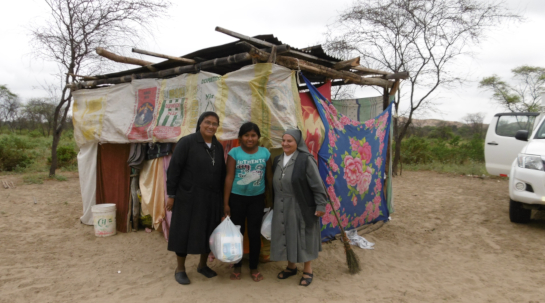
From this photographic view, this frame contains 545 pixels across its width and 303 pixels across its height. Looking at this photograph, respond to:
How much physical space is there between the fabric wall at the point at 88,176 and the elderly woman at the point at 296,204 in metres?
3.51

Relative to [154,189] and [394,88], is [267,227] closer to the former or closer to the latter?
[154,189]

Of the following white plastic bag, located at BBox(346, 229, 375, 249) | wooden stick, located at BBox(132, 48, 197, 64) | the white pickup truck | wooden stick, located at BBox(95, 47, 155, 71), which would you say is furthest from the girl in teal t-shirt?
the white pickup truck

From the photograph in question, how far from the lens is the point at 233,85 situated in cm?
358

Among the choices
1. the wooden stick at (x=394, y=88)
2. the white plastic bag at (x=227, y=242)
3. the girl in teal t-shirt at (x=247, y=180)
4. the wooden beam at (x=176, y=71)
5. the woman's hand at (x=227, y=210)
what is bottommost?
the white plastic bag at (x=227, y=242)

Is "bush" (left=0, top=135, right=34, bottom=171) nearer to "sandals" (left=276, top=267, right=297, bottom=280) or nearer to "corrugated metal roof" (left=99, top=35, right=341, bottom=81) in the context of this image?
"corrugated metal roof" (left=99, top=35, right=341, bottom=81)

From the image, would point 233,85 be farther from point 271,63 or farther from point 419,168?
point 419,168

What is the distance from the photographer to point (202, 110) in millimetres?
3898

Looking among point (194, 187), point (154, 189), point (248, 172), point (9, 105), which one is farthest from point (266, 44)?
point (9, 105)

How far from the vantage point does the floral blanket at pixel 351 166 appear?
4016mm

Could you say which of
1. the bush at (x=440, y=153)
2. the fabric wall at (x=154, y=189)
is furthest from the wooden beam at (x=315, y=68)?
the bush at (x=440, y=153)

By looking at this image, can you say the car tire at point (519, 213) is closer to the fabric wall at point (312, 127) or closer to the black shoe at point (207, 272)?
the fabric wall at point (312, 127)

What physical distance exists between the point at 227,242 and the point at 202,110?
1.66 m

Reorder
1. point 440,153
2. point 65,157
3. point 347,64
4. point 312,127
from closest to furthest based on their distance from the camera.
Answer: point 312,127, point 347,64, point 65,157, point 440,153

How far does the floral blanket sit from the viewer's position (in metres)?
4.02
